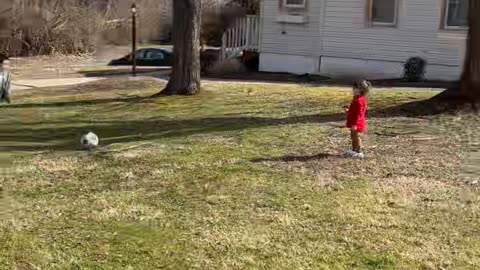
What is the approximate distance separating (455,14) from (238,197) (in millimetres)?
14079

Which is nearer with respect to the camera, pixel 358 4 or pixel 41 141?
pixel 41 141

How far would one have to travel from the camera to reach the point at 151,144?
823 cm

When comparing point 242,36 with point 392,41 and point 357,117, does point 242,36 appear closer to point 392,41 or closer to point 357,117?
point 392,41

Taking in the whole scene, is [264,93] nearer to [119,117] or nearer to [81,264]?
[119,117]

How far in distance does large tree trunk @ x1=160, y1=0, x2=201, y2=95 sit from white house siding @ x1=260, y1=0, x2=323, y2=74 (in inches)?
258

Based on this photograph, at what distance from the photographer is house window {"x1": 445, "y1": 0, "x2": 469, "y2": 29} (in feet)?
58.8

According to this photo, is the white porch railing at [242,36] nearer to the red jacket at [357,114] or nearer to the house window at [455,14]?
the house window at [455,14]

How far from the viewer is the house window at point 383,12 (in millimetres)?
18844

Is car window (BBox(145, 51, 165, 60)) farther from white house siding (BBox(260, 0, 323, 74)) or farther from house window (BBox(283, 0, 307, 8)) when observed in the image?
house window (BBox(283, 0, 307, 8))

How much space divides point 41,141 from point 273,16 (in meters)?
12.8

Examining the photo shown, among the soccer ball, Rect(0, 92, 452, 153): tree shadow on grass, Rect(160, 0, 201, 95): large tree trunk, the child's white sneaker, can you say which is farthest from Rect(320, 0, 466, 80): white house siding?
the soccer ball

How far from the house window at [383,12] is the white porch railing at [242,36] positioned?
14.4 ft

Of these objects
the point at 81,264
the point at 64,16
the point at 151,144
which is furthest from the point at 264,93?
the point at 81,264

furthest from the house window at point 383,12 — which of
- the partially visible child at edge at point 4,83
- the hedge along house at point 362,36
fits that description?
the partially visible child at edge at point 4,83
